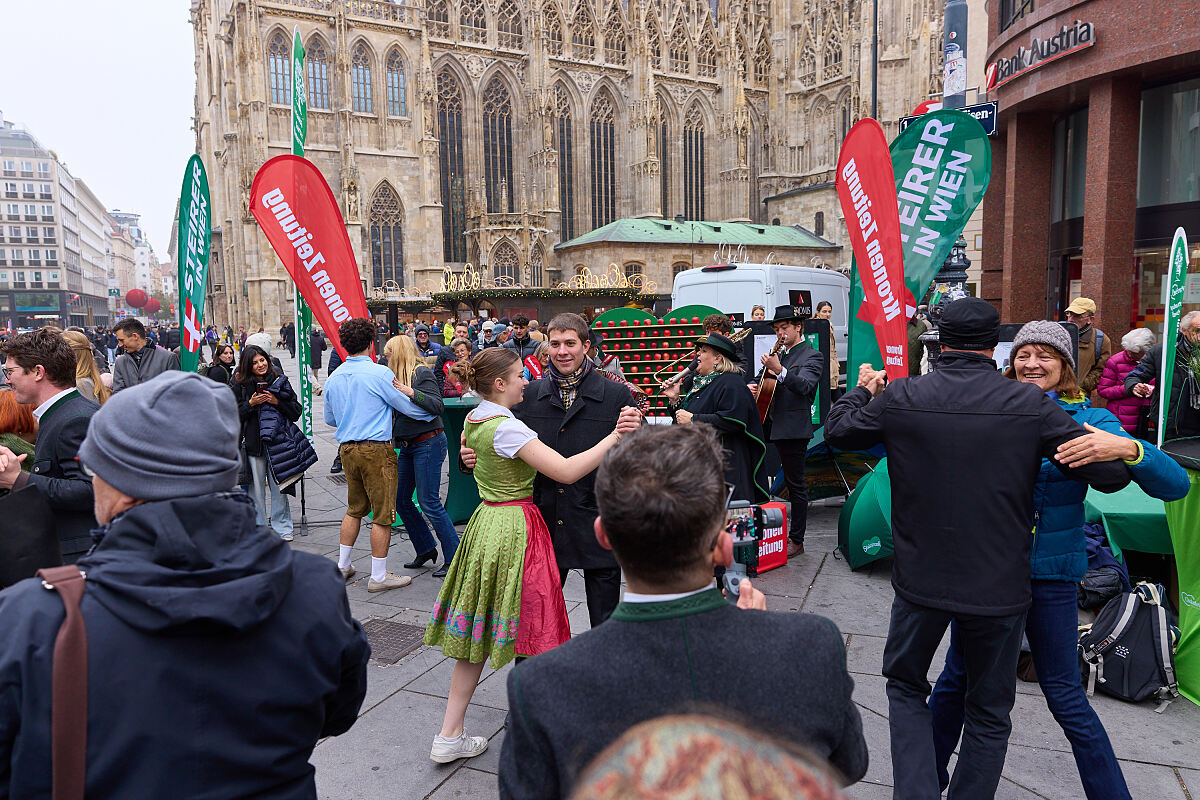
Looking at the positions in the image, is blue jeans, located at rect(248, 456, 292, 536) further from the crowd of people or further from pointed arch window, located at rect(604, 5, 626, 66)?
pointed arch window, located at rect(604, 5, 626, 66)

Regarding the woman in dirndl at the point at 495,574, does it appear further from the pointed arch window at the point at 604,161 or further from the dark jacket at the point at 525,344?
the pointed arch window at the point at 604,161

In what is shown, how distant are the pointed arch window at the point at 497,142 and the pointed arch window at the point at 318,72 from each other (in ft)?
27.2

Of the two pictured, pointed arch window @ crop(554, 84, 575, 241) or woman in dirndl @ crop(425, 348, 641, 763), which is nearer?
woman in dirndl @ crop(425, 348, 641, 763)

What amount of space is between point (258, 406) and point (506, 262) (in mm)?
33730

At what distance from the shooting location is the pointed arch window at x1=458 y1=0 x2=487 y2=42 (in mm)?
39125

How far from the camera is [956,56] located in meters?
11.9

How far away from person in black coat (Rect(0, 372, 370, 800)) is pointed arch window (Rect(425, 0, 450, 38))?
41788 mm

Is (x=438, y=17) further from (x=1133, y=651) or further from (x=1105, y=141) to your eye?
(x=1133, y=651)

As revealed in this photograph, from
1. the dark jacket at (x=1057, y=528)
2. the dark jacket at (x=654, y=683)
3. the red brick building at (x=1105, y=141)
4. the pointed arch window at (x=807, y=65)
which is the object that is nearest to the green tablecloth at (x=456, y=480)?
the dark jacket at (x=1057, y=528)

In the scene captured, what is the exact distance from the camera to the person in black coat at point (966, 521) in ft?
8.45

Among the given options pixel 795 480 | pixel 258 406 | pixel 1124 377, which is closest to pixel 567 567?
pixel 795 480

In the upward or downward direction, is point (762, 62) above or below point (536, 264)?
above

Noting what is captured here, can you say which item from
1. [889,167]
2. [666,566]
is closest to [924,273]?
[889,167]

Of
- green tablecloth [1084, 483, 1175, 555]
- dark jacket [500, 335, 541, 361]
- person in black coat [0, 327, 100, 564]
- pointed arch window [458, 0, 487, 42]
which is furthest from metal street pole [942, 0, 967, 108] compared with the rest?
pointed arch window [458, 0, 487, 42]
